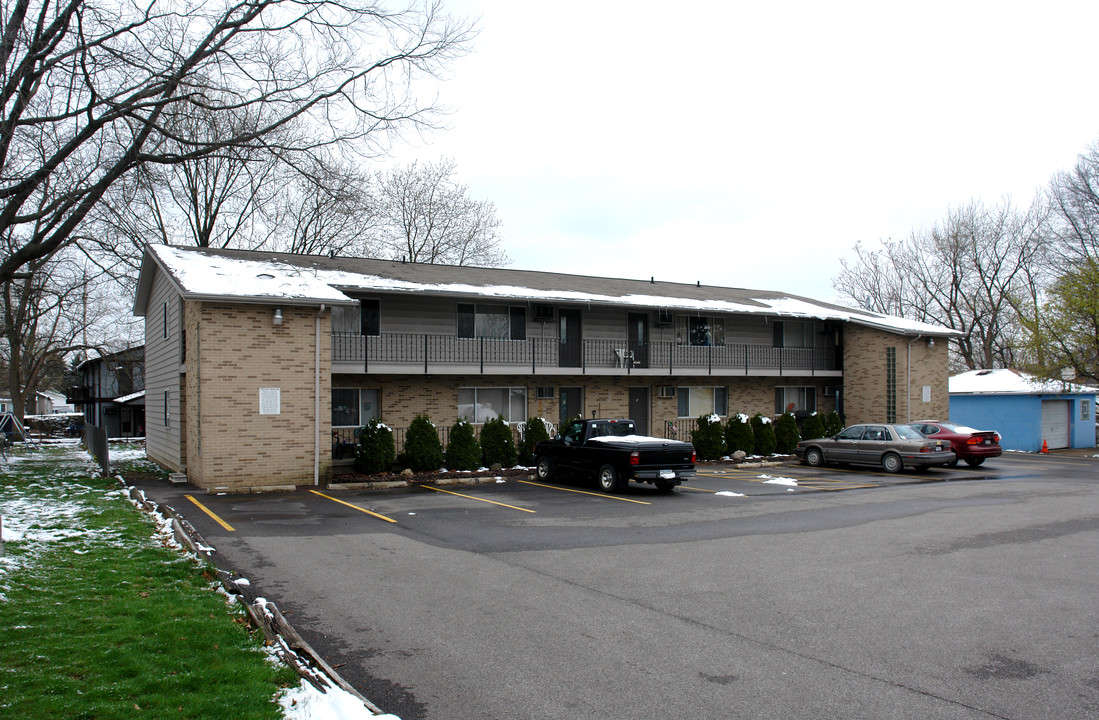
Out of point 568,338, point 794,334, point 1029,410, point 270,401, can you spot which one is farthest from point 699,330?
point 270,401

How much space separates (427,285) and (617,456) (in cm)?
831

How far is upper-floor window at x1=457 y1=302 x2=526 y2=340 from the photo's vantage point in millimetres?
22559

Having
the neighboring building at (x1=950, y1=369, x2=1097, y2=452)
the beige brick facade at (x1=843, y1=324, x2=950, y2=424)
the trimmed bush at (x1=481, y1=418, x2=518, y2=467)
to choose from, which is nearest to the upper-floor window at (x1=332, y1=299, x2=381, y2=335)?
the trimmed bush at (x1=481, y1=418, x2=518, y2=467)

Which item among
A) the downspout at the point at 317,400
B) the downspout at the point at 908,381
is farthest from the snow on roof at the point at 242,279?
the downspout at the point at 908,381

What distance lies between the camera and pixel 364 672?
539 cm

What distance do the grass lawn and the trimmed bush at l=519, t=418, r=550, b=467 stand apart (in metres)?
12.7

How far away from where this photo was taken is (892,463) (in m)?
21.4

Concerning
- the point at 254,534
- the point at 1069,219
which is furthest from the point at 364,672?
the point at 1069,219

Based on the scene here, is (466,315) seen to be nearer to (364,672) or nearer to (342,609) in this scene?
(342,609)

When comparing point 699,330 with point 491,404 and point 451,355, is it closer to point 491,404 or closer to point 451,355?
point 491,404

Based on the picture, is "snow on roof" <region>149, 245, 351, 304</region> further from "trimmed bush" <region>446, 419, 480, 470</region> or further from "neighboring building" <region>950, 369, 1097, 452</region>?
"neighboring building" <region>950, 369, 1097, 452</region>

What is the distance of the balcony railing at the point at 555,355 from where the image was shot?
66.9 feet

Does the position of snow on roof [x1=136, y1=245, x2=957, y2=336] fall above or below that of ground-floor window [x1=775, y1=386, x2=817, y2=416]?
above

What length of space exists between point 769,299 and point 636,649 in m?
27.5
